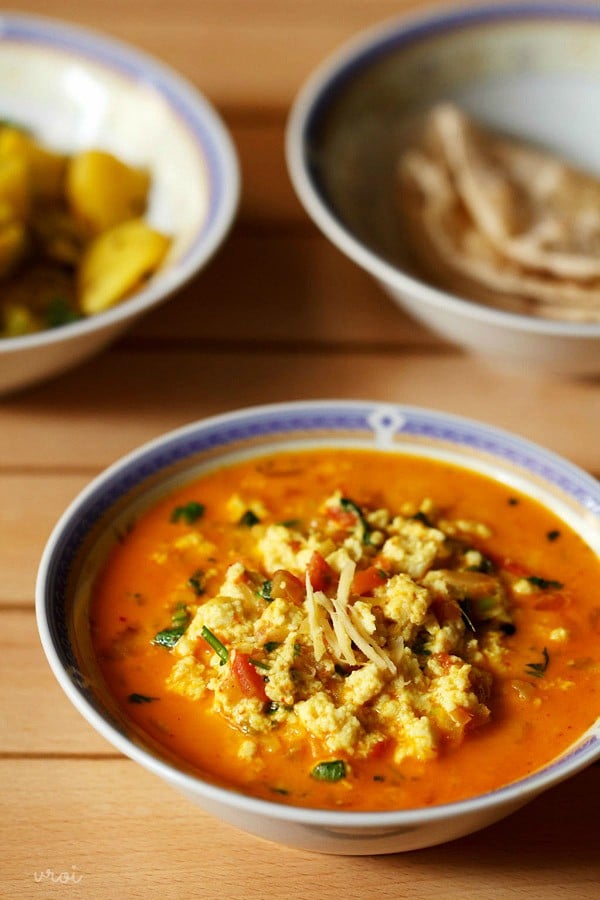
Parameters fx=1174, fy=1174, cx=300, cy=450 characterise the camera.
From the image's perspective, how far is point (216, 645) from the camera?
1.62m

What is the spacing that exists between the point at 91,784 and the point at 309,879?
1.15 feet

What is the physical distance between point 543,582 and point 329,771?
1.60ft

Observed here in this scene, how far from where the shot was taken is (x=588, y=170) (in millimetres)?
2887

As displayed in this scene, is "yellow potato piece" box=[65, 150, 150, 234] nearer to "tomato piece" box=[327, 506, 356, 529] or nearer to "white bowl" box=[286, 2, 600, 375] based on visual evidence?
"white bowl" box=[286, 2, 600, 375]

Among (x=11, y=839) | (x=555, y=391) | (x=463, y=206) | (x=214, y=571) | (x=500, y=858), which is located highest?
(x=463, y=206)

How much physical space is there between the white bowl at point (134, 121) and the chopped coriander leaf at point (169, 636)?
732 mm

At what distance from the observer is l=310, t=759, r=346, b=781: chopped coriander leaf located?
1503 millimetres

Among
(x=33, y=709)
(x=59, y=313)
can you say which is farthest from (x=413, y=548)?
(x=59, y=313)

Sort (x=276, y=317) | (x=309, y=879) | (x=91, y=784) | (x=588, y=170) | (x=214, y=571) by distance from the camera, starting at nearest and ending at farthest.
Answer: (x=309, y=879) < (x=91, y=784) < (x=214, y=571) < (x=276, y=317) < (x=588, y=170)

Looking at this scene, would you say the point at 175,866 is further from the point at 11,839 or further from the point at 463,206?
the point at 463,206

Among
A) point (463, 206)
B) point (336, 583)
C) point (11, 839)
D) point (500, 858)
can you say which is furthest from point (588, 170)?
point (11, 839)

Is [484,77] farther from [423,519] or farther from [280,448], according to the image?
[423,519]

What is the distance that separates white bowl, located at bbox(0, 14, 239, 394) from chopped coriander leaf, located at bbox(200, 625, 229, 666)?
2.61ft

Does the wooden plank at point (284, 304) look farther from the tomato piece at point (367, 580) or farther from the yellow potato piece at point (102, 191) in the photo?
the tomato piece at point (367, 580)
